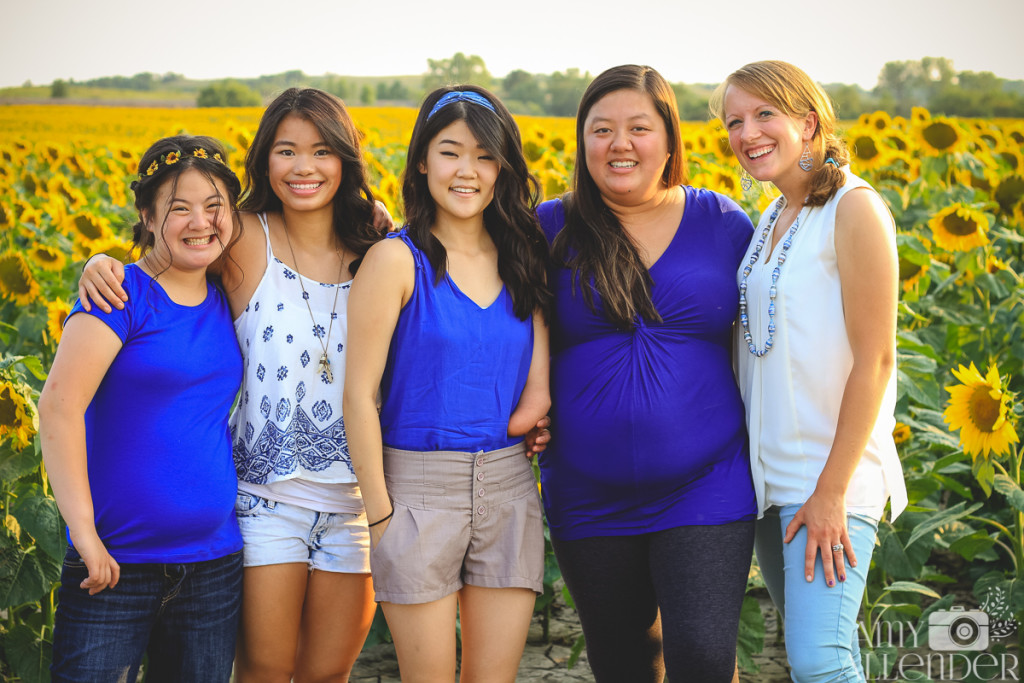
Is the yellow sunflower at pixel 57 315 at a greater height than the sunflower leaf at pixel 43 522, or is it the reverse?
the yellow sunflower at pixel 57 315

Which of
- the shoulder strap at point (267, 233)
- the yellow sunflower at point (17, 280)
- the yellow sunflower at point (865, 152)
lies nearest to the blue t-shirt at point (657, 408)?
the shoulder strap at point (267, 233)

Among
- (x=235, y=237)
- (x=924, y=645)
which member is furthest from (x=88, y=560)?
(x=924, y=645)

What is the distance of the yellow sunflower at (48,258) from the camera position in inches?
200

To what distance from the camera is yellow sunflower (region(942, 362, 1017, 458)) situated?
2826 millimetres

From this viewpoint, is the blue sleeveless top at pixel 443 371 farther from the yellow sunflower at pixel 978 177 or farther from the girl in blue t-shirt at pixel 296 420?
the yellow sunflower at pixel 978 177

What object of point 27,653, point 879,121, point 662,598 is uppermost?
point 879,121

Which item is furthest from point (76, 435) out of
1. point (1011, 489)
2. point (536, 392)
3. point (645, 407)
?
point (1011, 489)

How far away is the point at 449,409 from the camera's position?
2420mm

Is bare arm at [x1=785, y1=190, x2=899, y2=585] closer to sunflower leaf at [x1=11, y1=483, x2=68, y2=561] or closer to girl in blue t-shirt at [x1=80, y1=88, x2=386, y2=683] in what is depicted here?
girl in blue t-shirt at [x1=80, y1=88, x2=386, y2=683]

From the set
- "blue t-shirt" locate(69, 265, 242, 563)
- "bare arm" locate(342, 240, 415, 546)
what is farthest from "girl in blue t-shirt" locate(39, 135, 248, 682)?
"bare arm" locate(342, 240, 415, 546)

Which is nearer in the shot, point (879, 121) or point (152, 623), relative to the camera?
point (152, 623)

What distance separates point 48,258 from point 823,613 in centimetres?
449

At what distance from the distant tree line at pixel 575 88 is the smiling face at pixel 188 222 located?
997 cm

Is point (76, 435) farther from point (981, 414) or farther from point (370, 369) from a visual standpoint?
point (981, 414)
